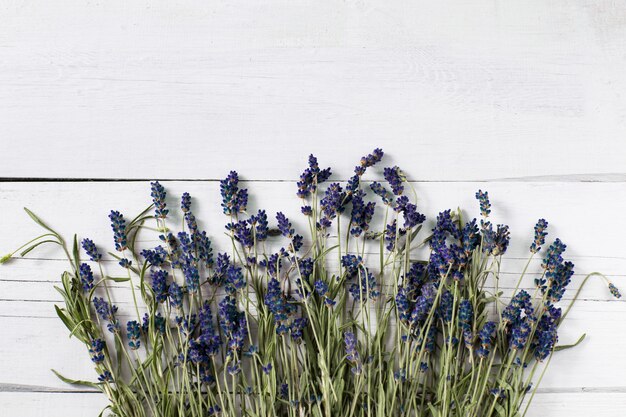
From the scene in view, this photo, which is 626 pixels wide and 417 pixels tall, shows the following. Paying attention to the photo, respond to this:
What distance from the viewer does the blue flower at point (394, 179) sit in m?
1.04

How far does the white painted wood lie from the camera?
3.54 ft

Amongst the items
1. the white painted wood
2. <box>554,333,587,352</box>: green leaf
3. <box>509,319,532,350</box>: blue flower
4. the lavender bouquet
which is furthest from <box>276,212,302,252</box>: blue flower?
<box>554,333,587,352</box>: green leaf

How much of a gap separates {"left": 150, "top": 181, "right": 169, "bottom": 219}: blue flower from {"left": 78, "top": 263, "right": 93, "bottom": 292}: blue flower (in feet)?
0.54

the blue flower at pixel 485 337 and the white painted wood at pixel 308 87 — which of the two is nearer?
the blue flower at pixel 485 337

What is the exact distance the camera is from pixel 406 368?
3.23 ft

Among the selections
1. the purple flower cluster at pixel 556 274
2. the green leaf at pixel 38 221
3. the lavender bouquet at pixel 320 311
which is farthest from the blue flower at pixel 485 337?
the green leaf at pixel 38 221

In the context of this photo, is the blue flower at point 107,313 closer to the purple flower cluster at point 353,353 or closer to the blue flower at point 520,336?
the purple flower cluster at point 353,353

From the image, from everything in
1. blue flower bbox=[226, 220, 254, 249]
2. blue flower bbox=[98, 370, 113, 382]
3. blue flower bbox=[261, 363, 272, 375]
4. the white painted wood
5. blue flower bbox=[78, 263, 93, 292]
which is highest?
the white painted wood

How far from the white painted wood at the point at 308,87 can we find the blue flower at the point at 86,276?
0.19 meters

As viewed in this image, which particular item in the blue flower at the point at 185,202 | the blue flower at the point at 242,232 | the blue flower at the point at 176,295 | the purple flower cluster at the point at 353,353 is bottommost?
the purple flower cluster at the point at 353,353

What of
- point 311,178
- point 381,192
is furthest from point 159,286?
point 381,192

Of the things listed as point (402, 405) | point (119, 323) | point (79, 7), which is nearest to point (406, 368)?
point (402, 405)

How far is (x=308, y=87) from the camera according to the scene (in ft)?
3.61

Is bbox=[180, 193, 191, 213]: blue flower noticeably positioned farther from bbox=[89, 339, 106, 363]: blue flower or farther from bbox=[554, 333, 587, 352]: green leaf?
bbox=[554, 333, 587, 352]: green leaf
